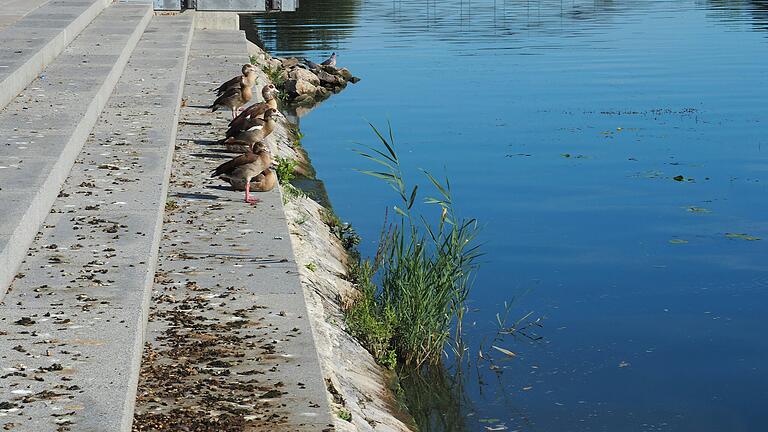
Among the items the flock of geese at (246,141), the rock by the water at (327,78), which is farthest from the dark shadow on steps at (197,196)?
the rock by the water at (327,78)

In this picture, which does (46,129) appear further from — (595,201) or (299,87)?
(299,87)

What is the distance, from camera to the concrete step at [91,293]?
5.80 meters

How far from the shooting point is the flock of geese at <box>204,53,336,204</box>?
10.8m

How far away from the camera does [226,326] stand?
747 cm

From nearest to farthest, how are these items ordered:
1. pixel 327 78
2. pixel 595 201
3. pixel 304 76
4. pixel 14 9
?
pixel 595 201
pixel 14 9
pixel 304 76
pixel 327 78

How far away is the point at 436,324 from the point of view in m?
10.3

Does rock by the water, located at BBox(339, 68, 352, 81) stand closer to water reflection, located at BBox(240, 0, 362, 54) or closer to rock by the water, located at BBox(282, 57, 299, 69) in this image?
rock by the water, located at BBox(282, 57, 299, 69)

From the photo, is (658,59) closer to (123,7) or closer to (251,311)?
(123,7)

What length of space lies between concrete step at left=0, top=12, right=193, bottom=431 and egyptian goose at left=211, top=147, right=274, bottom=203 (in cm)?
55

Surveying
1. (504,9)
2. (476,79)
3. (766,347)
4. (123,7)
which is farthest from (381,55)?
(766,347)

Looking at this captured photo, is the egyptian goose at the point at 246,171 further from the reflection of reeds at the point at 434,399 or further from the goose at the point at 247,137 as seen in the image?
the reflection of reeds at the point at 434,399

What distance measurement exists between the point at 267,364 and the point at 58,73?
8145 mm

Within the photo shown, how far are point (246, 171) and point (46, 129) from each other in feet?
5.67

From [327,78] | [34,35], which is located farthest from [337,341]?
[327,78]
